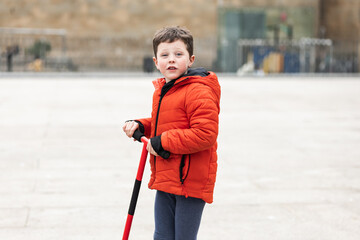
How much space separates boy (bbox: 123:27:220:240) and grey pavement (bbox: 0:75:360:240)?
1.36 m

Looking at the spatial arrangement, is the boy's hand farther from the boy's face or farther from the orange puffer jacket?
the boy's face

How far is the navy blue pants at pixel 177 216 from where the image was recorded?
295 cm

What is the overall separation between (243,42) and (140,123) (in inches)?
1077

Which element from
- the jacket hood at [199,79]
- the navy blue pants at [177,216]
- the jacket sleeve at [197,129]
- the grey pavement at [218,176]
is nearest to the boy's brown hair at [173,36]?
the jacket hood at [199,79]

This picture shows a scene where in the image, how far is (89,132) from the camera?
356 inches

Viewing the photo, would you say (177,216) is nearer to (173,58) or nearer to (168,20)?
(173,58)

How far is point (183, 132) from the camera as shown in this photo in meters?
2.83

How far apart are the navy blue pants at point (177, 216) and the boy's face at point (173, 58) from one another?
0.63 m

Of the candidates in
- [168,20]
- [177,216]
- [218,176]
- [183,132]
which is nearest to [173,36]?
[183,132]

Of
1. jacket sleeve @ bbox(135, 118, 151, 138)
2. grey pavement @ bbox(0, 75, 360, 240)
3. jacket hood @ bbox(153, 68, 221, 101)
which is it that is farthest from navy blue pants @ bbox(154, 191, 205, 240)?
grey pavement @ bbox(0, 75, 360, 240)

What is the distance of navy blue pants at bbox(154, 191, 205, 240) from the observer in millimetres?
2949

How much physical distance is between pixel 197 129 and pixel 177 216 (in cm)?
48

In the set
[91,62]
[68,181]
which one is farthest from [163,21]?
[68,181]

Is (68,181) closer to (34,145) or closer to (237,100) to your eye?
(34,145)
